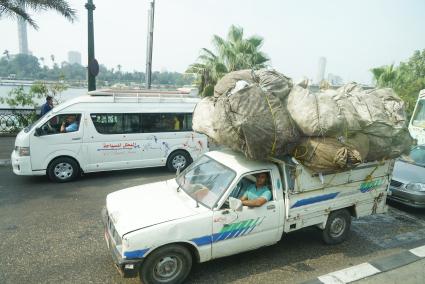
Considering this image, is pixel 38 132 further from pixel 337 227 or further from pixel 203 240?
pixel 337 227

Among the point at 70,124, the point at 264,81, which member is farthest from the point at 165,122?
the point at 264,81

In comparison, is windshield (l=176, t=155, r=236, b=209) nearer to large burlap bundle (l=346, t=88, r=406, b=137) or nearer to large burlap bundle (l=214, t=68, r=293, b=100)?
large burlap bundle (l=214, t=68, r=293, b=100)

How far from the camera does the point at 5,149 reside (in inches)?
441

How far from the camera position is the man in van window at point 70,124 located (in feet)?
27.1

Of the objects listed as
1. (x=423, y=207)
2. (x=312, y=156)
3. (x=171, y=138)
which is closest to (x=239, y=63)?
(x=171, y=138)

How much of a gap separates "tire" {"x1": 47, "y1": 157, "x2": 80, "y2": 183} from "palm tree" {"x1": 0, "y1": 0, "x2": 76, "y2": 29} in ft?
21.4

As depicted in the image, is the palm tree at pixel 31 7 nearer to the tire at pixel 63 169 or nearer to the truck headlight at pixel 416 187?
the tire at pixel 63 169

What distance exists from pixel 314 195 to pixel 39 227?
4.78 m

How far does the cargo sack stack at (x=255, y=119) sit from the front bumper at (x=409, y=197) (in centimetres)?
387

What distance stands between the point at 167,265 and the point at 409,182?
5.65m

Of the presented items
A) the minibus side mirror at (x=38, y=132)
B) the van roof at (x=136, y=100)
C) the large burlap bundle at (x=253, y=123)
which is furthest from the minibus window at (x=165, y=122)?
the large burlap bundle at (x=253, y=123)

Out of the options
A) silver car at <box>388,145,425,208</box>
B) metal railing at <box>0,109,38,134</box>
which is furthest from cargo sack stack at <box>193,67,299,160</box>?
metal railing at <box>0,109,38,134</box>

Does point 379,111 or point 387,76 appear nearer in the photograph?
point 379,111

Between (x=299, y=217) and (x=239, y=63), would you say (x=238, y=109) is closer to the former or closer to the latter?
(x=299, y=217)
